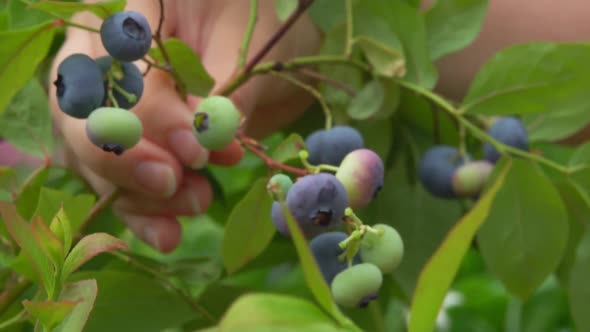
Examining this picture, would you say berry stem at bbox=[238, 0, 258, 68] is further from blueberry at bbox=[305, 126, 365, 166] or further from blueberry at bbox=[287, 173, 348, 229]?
blueberry at bbox=[287, 173, 348, 229]

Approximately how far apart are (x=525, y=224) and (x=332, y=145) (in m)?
0.17

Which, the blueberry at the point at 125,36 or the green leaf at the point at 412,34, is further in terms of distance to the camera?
the green leaf at the point at 412,34

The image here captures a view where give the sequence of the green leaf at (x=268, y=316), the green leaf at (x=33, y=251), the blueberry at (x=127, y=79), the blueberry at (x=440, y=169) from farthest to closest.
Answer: the blueberry at (x=440, y=169) → the blueberry at (x=127, y=79) → the green leaf at (x=33, y=251) → the green leaf at (x=268, y=316)

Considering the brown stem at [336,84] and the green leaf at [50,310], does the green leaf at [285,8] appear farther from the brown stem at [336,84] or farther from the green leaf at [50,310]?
the green leaf at [50,310]

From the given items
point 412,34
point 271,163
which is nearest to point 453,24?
point 412,34

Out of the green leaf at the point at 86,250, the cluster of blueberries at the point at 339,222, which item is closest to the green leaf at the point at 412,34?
the cluster of blueberries at the point at 339,222

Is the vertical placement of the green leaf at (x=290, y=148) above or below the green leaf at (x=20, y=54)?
below

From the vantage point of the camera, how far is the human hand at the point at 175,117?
56 centimetres

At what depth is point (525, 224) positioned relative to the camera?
0.60m

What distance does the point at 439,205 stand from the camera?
74 centimetres

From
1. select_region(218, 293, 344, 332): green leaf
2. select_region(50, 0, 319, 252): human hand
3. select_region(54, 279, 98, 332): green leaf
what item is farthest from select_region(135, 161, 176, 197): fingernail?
select_region(218, 293, 344, 332): green leaf

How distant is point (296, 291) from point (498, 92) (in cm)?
32

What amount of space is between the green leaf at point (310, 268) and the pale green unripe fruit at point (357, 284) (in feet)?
0.32

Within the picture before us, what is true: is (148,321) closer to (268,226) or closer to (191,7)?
(268,226)
